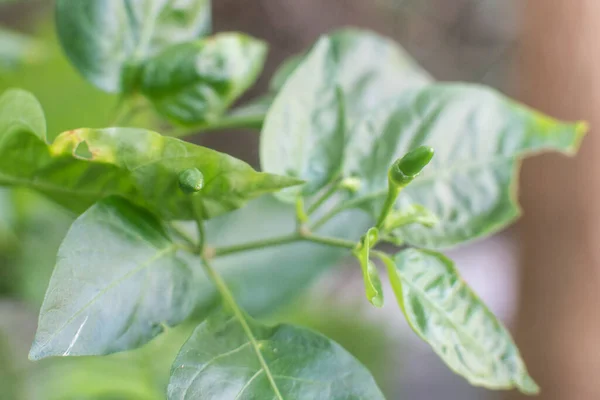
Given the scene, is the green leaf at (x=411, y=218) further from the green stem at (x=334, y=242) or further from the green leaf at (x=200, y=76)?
the green leaf at (x=200, y=76)

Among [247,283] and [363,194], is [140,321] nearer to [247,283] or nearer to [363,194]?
[363,194]

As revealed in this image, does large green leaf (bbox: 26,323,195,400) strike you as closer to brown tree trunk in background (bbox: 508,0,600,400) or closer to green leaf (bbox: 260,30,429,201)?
green leaf (bbox: 260,30,429,201)

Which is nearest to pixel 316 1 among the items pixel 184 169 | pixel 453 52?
pixel 453 52

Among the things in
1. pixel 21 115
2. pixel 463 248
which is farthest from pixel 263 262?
pixel 463 248

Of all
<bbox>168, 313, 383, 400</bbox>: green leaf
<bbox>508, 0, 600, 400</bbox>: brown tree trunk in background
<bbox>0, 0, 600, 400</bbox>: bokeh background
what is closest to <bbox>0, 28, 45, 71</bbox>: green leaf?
<bbox>0, 0, 600, 400</bbox>: bokeh background

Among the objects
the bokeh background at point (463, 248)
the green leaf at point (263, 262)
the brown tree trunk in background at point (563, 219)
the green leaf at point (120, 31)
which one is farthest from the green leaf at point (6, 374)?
the brown tree trunk in background at point (563, 219)

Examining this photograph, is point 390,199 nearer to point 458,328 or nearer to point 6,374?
point 458,328
